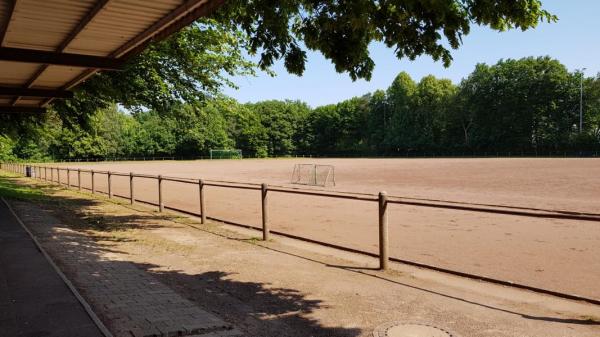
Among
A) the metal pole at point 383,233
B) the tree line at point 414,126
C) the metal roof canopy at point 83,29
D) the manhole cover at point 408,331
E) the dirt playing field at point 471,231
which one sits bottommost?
the dirt playing field at point 471,231

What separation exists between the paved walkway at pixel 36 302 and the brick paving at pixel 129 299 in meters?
0.22

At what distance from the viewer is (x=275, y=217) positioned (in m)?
13.2

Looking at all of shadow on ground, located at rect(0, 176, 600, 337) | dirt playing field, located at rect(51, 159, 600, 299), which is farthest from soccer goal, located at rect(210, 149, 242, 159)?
shadow on ground, located at rect(0, 176, 600, 337)

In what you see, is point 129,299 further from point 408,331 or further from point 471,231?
point 471,231

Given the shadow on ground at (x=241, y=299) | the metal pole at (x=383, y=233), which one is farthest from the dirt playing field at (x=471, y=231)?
the shadow on ground at (x=241, y=299)

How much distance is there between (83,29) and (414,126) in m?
102

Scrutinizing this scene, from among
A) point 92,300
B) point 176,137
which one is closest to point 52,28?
point 92,300

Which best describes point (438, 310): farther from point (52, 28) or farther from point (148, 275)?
point (52, 28)

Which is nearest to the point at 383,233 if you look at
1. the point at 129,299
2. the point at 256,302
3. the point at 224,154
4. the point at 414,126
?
the point at 256,302

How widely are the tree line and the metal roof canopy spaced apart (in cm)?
6005

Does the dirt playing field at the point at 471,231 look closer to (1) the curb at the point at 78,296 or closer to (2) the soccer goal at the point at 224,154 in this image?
(1) the curb at the point at 78,296

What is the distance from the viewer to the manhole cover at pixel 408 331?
4.35m

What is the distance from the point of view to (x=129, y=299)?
530 centimetres

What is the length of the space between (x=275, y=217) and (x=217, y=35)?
5.45 m
